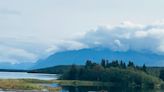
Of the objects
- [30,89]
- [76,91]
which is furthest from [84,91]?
[30,89]

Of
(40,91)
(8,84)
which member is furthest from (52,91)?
(8,84)

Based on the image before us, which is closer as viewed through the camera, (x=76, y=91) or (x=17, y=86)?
(x=17, y=86)

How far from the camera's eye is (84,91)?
16238 cm

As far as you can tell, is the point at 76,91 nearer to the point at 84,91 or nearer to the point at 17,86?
the point at 84,91

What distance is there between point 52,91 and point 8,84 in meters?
15.8

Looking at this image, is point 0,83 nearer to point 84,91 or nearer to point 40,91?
point 40,91

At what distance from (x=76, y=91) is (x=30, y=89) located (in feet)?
65.9

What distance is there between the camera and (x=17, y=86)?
14725 centimetres

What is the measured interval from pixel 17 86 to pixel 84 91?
25959 millimetres

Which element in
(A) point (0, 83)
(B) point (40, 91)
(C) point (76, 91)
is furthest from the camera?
(C) point (76, 91)

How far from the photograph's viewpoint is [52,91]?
455ft

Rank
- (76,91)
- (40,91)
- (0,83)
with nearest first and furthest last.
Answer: (40,91) → (0,83) → (76,91)

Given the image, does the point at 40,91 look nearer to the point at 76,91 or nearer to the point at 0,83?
the point at 0,83

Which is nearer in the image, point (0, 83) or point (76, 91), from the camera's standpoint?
point (0, 83)
